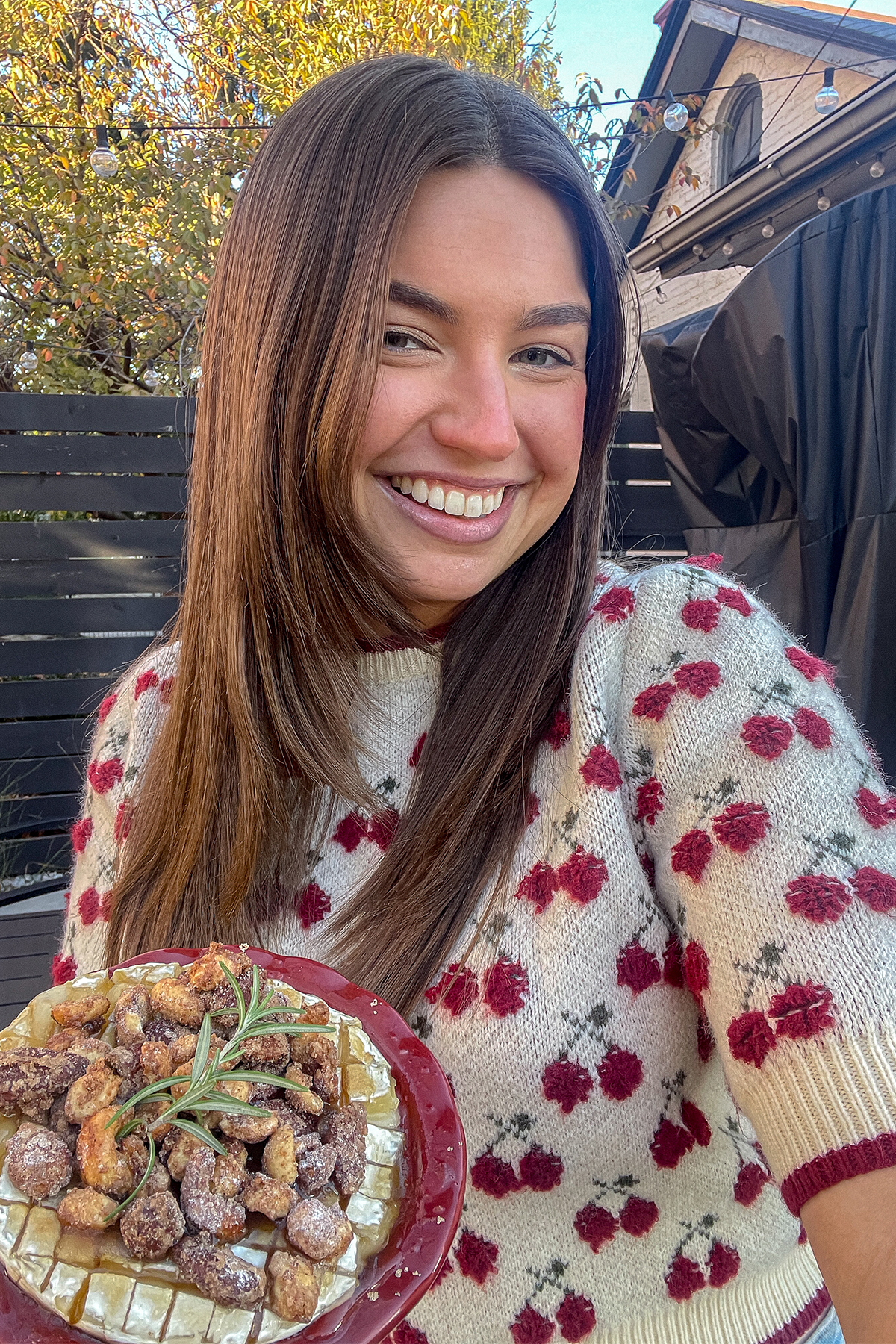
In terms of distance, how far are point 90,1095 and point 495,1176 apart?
573 mm

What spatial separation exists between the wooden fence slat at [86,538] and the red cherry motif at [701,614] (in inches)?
130

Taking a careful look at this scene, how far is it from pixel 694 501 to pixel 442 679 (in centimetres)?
214

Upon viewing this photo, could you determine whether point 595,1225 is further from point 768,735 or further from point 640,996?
point 768,735

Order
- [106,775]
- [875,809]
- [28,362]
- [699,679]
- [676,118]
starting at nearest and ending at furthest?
[875,809]
[699,679]
[106,775]
[676,118]
[28,362]

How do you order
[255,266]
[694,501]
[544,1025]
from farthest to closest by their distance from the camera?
[694,501]
[255,266]
[544,1025]

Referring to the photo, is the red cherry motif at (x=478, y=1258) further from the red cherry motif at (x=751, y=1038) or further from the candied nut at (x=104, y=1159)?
the candied nut at (x=104, y=1159)

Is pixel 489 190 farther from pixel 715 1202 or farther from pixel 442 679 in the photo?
pixel 715 1202

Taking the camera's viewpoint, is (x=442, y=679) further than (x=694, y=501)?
No

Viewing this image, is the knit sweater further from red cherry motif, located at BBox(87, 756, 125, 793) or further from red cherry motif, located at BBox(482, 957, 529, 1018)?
red cherry motif, located at BBox(87, 756, 125, 793)

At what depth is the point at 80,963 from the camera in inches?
51.4

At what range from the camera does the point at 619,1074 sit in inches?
40.0

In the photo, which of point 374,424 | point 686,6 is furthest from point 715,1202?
point 686,6

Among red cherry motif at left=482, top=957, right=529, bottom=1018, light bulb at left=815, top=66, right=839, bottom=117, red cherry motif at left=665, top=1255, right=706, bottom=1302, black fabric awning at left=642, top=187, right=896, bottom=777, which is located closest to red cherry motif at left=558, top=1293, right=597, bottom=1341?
red cherry motif at left=665, top=1255, right=706, bottom=1302

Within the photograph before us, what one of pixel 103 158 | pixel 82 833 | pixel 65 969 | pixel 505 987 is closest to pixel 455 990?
pixel 505 987
